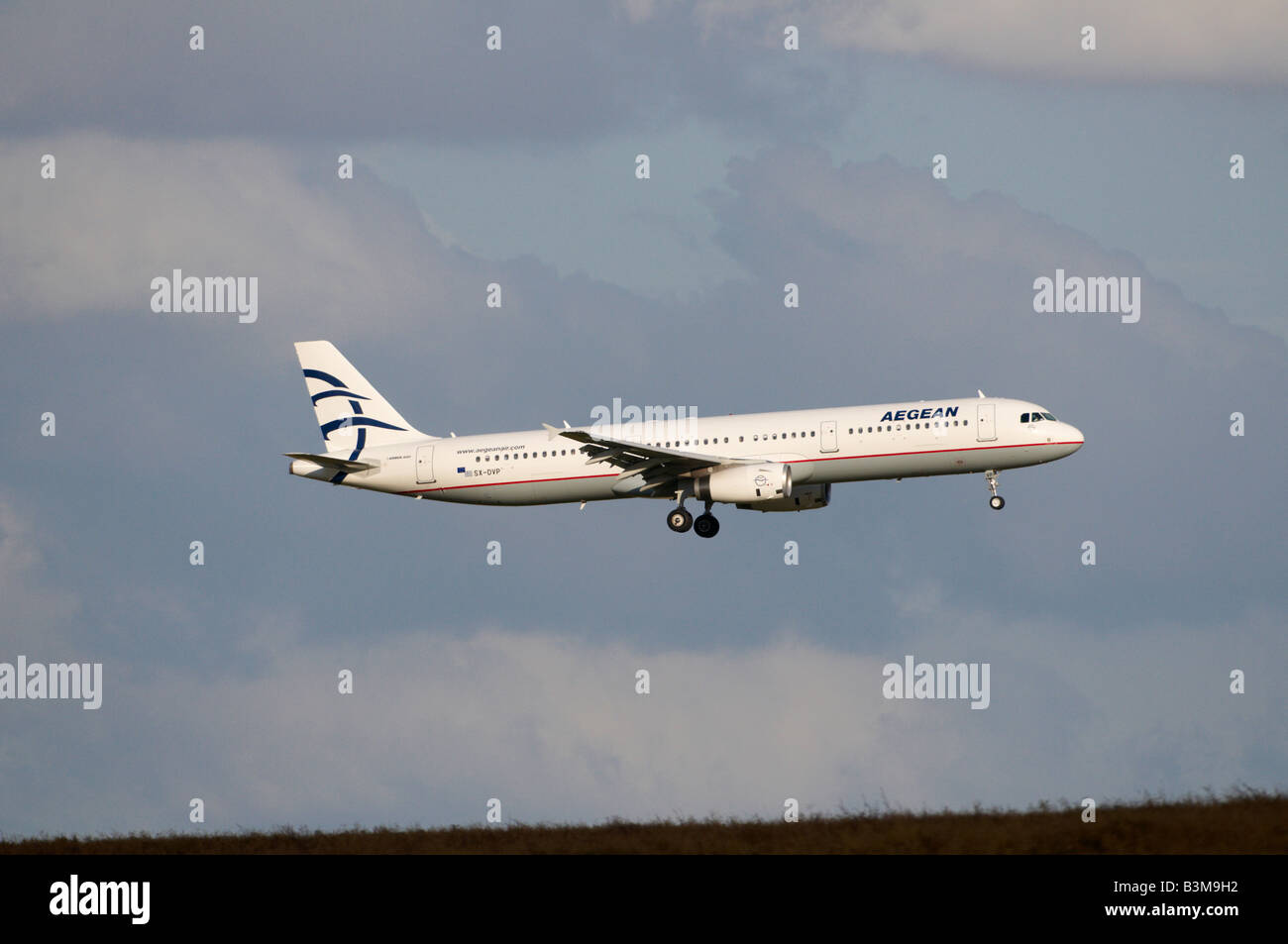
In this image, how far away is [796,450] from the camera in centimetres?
6212

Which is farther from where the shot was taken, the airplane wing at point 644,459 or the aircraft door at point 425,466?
the aircraft door at point 425,466

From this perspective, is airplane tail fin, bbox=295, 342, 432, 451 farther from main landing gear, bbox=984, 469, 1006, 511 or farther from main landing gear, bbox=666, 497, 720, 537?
main landing gear, bbox=984, 469, 1006, 511

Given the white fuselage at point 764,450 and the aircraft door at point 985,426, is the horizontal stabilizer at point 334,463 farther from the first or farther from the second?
the aircraft door at point 985,426

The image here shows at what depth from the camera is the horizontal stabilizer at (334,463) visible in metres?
68.2

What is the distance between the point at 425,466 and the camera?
67.9m

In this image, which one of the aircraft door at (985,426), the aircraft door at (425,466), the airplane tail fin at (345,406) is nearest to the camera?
the aircraft door at (985,426)

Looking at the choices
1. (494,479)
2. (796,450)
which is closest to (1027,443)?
(796,450)

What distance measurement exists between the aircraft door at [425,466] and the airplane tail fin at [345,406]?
5.36ft

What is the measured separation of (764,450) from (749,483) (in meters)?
1.52

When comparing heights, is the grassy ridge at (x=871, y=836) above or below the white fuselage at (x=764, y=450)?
below

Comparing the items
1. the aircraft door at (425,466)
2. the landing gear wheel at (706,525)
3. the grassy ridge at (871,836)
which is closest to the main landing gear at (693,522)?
the landing gear wheel at (706,525)

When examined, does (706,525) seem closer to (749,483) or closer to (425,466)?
(749,483)
